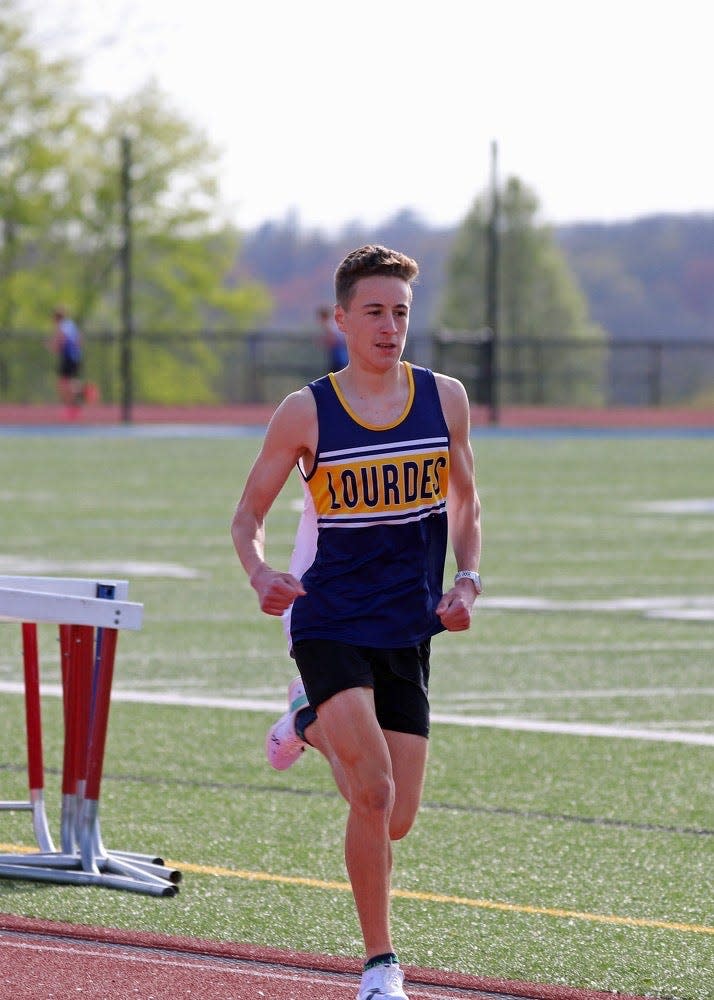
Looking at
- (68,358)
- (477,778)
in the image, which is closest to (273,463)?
(477,778)

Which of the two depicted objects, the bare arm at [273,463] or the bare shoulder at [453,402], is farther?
the bare shoulder at [453,402]

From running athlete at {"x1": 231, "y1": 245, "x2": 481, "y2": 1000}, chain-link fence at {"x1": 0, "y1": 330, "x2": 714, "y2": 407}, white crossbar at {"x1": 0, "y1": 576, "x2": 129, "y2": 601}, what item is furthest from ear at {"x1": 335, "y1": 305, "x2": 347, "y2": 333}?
chain-link fence at {"x1": 0, "y1": 330, "x2": 714, "y2": 407}

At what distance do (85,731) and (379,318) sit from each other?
189 centimetres

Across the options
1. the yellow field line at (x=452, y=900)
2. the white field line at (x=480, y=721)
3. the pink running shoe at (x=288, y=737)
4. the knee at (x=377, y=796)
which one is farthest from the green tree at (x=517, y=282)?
the knee at (x=377, y=796)

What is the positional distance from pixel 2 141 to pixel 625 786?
67575 mm

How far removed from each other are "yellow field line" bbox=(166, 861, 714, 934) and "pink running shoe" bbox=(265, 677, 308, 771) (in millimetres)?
508

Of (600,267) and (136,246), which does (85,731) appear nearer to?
(136,246)

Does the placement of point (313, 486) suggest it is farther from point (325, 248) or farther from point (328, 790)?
point (325, 248)

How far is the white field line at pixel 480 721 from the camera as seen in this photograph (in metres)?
8.62

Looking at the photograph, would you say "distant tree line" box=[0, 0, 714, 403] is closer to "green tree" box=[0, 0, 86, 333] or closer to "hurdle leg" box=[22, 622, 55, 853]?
"green tree" box=[0, 0, 86, 333]

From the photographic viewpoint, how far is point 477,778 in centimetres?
769

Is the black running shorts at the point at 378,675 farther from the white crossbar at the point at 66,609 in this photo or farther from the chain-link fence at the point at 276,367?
the chain-link fence at the point at 276,367

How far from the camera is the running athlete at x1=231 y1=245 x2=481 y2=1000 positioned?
489 centimetres

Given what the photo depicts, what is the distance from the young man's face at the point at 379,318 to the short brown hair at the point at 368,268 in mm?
19
